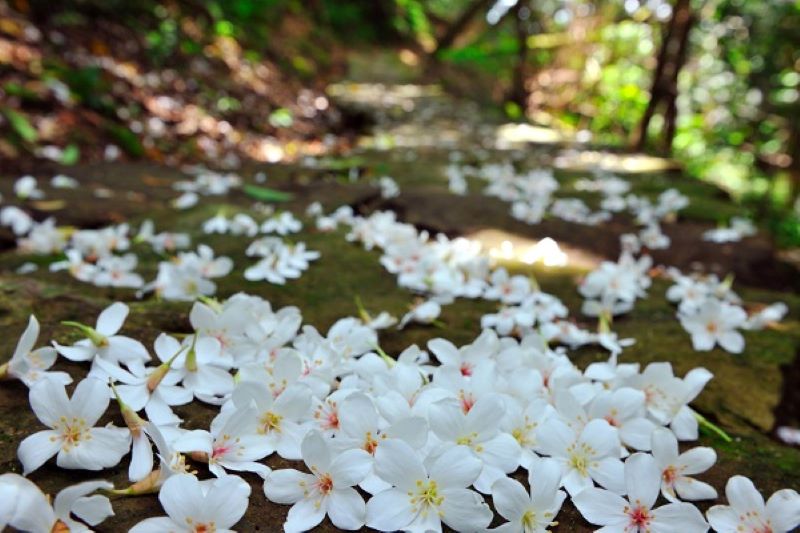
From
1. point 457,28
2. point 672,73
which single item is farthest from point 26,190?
point 457,28

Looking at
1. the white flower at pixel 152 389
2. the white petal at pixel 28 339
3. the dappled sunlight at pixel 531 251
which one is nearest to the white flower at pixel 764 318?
the dappled sunlight at pixel 531 251

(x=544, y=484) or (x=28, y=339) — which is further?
(x=28, y=339)

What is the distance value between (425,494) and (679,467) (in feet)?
1.55

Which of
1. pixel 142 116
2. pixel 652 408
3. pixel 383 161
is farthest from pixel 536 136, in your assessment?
pixel 652 408

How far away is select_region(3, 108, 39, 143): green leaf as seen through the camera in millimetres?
3115

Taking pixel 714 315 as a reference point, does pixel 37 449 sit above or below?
above

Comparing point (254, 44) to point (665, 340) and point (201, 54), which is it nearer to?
point (201, 54)

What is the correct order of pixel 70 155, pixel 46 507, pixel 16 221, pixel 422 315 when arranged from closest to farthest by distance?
pixel 46 507
pixel 422 315
pixel 16 221
pixel 70 155

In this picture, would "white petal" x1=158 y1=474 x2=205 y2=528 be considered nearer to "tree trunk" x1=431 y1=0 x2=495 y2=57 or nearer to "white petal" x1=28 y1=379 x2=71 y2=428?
"white petal" x1=28 y1=379 x2=71 y2=428

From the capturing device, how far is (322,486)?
33.6 inches

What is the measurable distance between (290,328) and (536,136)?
4.82 meters

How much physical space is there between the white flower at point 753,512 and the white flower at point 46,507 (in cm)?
90

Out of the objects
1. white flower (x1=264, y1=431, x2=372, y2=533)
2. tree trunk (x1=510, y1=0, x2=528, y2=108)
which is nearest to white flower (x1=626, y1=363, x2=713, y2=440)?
white flower (x1=264, y1=431, x2=372, y2=533)

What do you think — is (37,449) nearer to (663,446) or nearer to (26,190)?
(663,446)
